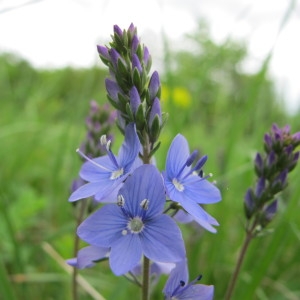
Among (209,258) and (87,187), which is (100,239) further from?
(209,258)

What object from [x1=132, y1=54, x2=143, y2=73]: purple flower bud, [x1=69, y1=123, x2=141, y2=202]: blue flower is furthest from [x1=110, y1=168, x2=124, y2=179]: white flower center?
[x1=132, y1=54, x2=143, y2=73]: purple flower bud

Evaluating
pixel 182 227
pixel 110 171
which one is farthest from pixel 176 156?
pixel 182 227

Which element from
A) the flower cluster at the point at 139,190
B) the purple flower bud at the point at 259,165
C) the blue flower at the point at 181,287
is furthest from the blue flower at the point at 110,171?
the purple flower bud at the point at 259,165

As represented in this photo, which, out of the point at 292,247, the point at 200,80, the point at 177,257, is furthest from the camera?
the point at 292,247

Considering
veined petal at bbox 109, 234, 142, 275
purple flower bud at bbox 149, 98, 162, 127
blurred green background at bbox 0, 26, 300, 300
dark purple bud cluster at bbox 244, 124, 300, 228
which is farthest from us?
blurred green background at bbox 0, 26, 300, 300

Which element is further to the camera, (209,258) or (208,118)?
(208,118)

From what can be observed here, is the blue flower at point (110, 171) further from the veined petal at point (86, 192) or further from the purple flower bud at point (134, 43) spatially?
the purple flower bud at point (134, 43)

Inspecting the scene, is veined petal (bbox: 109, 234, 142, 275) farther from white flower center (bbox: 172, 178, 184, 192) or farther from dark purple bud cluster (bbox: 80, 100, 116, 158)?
dark purple bud cluster (bbox: 80, 100, 116, 158)

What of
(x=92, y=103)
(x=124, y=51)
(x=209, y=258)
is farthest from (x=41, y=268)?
(x=124, y=51)
